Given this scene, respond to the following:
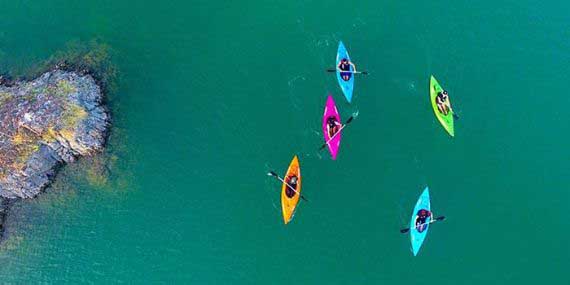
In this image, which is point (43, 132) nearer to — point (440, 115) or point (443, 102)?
point (440, 115)

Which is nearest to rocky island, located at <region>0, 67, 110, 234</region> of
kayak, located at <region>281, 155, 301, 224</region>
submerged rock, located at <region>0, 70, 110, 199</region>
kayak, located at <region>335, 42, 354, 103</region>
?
submerged rock, located at <region>0, 70, 110, 199</region>

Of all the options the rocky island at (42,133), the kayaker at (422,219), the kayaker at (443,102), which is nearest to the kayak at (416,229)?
the kayaker at (422,219)

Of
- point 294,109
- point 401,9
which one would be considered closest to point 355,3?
point 401,9

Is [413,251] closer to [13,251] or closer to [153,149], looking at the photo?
[153,149]

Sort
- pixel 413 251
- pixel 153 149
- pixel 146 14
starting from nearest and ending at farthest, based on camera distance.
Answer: pixel 413 251 < pixel 153 149 < pixel 146 14

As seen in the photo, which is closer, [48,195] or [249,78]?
[48,195]
